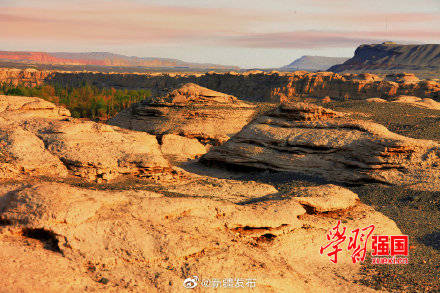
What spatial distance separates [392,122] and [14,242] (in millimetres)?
15480

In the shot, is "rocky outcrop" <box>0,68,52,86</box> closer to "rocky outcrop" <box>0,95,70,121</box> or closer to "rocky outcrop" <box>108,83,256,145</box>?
"rocky outcrop" <box>108,83,256,145</box>

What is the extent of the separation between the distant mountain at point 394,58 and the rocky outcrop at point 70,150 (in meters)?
97.0

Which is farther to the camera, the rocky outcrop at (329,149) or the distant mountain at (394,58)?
the distant mountain at (394,58)

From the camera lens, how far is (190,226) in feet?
16.9

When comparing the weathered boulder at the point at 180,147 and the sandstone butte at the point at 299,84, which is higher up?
the sandstone butte at the point at 299,84

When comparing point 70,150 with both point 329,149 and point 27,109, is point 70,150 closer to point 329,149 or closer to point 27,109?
point 27,109

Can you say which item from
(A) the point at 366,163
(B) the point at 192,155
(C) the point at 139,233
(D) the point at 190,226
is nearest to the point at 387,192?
(A) the point at 366,163

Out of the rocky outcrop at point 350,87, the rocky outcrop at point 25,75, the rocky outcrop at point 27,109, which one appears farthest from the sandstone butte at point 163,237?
the rocky outcrop at point 25,75

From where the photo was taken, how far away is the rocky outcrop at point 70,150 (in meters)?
8.29

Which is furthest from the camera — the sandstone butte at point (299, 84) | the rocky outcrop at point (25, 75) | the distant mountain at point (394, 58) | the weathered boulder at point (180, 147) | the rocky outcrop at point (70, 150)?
the distant mountain at point (394, 58)

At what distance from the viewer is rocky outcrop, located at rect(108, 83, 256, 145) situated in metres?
16.9

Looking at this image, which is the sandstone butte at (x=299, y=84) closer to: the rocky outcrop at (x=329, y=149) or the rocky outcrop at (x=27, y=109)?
the rocky outcrop at (x=27, y=109)

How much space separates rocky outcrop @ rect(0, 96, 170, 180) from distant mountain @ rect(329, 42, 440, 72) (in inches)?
3820

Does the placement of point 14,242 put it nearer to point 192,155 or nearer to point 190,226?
point 190,226
